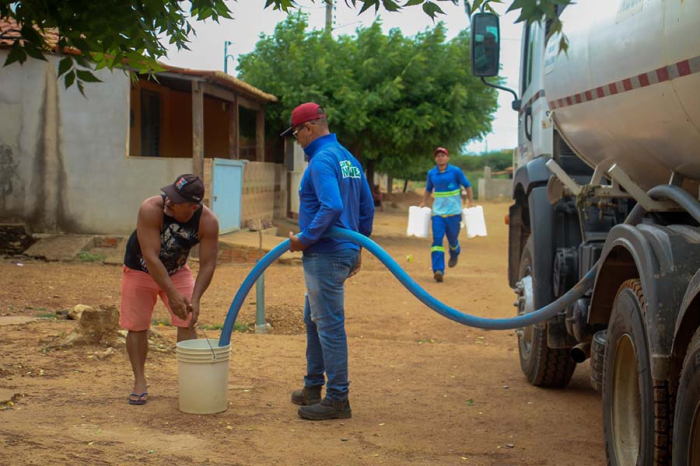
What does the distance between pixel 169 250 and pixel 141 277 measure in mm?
255

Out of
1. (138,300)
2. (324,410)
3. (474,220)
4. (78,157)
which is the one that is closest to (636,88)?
(324,410)

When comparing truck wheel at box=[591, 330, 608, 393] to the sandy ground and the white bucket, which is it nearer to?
the sandy ground

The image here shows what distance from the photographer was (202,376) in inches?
215

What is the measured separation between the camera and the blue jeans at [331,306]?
5.48 meters

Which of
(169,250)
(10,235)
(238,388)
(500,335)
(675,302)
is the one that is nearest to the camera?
(675,302)

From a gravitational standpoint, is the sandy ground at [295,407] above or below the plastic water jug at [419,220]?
below

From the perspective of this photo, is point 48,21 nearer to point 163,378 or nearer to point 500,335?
point 163,378

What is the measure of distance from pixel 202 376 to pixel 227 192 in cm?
1093

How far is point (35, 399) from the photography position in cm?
571

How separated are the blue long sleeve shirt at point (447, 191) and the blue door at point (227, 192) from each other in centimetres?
410

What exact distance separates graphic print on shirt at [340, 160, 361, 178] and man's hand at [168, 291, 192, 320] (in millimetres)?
1270

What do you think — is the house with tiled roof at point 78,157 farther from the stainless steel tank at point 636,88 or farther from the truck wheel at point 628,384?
the truck wheel at point 628,384

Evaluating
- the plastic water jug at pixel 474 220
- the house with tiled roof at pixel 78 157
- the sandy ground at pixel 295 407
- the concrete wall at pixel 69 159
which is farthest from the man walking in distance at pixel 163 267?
the concrete wall at pixel 69 159

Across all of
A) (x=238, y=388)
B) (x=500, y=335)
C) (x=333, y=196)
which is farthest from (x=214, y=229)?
(x=500, y=335)
